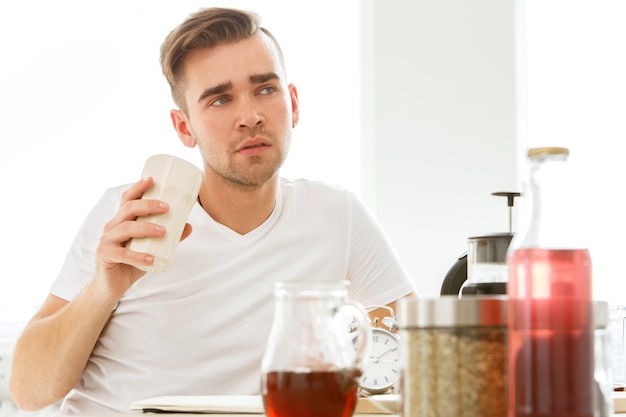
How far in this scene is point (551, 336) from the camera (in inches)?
25.8

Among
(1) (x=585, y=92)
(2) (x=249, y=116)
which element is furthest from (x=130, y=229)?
(1) (x=585, y=92)

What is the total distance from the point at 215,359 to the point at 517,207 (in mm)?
1554

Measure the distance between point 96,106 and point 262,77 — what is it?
146cm

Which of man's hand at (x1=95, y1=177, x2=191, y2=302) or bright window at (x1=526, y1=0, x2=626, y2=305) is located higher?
bright window at (x1=526, y1=0, x2=626, y2=305)

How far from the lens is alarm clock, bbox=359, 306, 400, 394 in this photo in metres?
1.27

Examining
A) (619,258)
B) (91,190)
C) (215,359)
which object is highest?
(91,190)

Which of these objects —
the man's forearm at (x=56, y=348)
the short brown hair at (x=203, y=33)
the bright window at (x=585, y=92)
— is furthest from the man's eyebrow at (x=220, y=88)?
the bright window at (x=585, y=92)

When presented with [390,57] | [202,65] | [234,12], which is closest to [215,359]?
[202,65]

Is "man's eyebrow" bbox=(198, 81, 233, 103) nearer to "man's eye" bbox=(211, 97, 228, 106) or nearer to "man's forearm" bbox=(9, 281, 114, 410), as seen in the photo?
"man's eye" bbox=(211, 97, 228, 106)

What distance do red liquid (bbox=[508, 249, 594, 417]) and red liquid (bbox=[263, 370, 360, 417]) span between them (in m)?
0.15

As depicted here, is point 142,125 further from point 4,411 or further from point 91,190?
point 4,411

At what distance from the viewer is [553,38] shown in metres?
3.10

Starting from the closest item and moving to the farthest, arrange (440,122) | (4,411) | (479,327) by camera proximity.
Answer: (479,327)
(4,411)
(440,122)

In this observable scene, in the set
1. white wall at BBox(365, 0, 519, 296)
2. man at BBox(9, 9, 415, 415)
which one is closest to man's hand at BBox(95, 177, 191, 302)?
man at BBox(9, 9, 415, 415)
